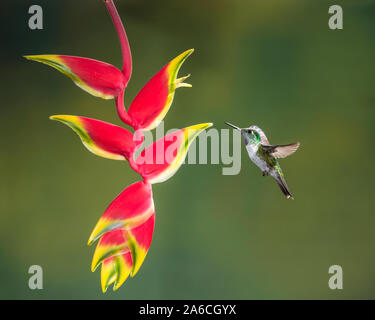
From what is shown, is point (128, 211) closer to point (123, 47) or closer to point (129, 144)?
point (129, 144)

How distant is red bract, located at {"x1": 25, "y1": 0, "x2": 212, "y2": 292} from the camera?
0.99 meters

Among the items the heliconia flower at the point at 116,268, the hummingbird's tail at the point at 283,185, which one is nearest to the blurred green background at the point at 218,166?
the hummingbird's tail at the point at 283,185

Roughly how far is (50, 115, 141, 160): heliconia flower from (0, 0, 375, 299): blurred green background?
0.24m

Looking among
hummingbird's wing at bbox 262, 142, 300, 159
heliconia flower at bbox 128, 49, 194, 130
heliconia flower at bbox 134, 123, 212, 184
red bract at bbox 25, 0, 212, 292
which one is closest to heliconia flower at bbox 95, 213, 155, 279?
red bract at bbox 25, 0, 212, 292

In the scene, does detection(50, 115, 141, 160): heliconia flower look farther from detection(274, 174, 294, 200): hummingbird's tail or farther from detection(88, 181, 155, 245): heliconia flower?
detection(274, 174, 294, 200): hummingbird's tail

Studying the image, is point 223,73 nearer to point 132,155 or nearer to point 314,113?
point 314,113

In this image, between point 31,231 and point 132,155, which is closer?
→ point 132,155

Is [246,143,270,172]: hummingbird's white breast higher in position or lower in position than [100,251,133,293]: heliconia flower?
higher

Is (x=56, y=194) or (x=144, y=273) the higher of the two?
(x=56, y=194)

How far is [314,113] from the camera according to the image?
126 cm

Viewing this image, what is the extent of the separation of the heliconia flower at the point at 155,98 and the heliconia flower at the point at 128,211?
160 millimetres

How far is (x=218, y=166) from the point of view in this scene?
125 centimetres

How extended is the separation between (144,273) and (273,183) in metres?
0.46

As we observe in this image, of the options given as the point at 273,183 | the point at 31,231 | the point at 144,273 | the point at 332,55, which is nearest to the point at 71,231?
the point at 31,231
